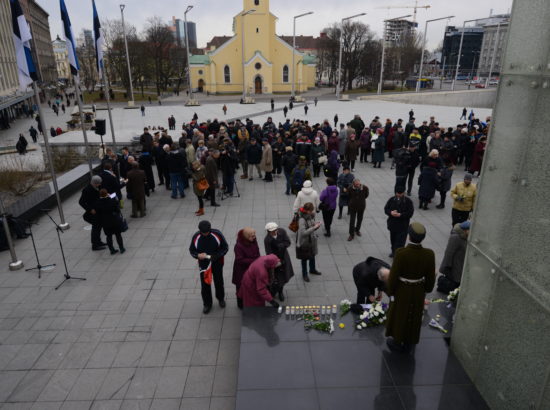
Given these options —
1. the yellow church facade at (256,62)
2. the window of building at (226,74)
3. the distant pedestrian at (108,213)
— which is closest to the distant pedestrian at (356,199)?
the distant pedestrian at (108,213)

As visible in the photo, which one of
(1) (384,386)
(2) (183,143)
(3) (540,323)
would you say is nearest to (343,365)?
(1) (384,386)

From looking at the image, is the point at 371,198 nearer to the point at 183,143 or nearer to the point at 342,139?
the point at 342,139

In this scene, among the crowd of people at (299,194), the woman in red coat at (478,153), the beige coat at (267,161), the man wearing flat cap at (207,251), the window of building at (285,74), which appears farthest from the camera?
the window of building at (285,74)

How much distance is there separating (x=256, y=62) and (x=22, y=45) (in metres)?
61.4

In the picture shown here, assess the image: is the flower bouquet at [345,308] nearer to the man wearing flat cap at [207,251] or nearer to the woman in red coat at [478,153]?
the man wearing flat cap at [207,251]

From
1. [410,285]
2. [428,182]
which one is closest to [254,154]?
[428,182]

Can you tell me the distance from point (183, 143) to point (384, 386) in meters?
10.8

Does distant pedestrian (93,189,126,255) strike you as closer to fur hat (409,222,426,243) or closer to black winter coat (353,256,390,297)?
black winter coat (353,256,390,297)

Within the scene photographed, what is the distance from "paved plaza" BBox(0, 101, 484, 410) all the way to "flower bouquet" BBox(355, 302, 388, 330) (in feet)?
3.56

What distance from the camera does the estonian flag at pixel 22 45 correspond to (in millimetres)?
7820

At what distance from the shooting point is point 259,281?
5.52m

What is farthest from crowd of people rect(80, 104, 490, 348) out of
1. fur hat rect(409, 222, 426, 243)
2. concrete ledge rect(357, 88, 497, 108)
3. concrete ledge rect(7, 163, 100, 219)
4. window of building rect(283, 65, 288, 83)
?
window of building rect(283, 65, 288, 83)

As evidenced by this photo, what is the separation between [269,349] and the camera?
5.09 metres

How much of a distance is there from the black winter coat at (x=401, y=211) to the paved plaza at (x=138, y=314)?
850mm
